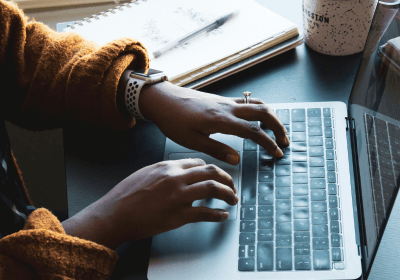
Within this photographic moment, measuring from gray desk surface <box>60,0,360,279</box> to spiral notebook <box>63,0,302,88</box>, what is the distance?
0.10ft

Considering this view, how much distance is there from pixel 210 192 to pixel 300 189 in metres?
0.14

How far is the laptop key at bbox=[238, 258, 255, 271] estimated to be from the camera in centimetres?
50

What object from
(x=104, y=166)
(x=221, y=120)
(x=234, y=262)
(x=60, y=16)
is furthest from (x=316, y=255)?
(x=60, y=16)

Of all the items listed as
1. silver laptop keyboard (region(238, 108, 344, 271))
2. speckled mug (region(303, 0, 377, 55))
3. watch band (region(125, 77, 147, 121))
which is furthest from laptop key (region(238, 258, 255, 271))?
speckled mug (region(303, 0, 377, 55))

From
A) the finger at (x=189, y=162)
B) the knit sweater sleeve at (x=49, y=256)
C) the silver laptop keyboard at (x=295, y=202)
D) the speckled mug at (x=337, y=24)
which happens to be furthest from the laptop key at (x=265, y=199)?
the speckled mug at (x=337, y=24)

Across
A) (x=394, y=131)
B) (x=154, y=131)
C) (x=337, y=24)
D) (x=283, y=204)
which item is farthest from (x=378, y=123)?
(x=154, y=131)

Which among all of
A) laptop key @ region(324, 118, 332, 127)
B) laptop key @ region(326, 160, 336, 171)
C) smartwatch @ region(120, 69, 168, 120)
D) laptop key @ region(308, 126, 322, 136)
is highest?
smartwatch @ region(120, 69, 168, 120)

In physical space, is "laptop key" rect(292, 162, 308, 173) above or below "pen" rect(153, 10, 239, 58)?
below

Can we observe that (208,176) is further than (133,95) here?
No

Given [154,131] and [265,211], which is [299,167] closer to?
[265,211]

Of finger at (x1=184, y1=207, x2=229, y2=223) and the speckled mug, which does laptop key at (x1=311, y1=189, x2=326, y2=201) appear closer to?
finger at (x1=184, y1=207, x2=229, y2=223)

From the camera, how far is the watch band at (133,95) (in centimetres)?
72

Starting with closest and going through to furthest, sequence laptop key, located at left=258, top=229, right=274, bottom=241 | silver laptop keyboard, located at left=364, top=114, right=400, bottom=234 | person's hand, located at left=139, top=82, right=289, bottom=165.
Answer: silver laptop keyboard, located at left=364, top=114, right=400, bottom=234, laptop key, located at left=258, top=229, right=274, bottom=241, person's hand, located at left=139, top=82, right=289, bottom=165

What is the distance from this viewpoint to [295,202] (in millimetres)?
567
